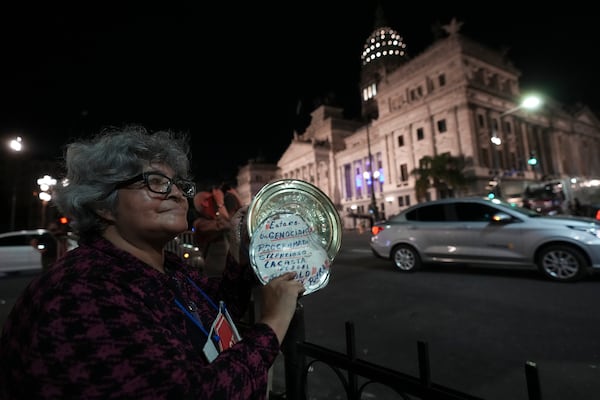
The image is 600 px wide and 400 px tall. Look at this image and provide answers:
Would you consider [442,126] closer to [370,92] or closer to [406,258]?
[406,258]

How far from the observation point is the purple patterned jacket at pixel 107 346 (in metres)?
0.71

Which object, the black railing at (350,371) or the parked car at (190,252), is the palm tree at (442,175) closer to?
the parked car at (190,252)

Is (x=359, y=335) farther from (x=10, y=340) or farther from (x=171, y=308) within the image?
(x=10, y=340)

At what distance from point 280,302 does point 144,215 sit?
2.16 feet

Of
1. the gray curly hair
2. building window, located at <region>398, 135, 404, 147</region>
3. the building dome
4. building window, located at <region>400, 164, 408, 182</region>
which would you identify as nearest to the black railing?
the gray curly hair

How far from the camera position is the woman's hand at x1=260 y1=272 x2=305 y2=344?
102cm

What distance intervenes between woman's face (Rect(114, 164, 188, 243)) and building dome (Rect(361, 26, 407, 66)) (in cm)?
7522

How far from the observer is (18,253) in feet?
33.1

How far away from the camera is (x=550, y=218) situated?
5.77 metres

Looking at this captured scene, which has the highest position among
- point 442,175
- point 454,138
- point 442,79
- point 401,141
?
point 442,79

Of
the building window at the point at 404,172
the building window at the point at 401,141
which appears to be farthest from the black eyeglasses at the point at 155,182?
the building window at the point at 401,141

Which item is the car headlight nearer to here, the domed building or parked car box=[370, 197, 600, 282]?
parked car box=[370, 197, 600, 282]

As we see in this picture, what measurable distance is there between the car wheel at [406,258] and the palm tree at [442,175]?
2637 centimetres

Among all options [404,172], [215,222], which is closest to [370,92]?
[404,172]
